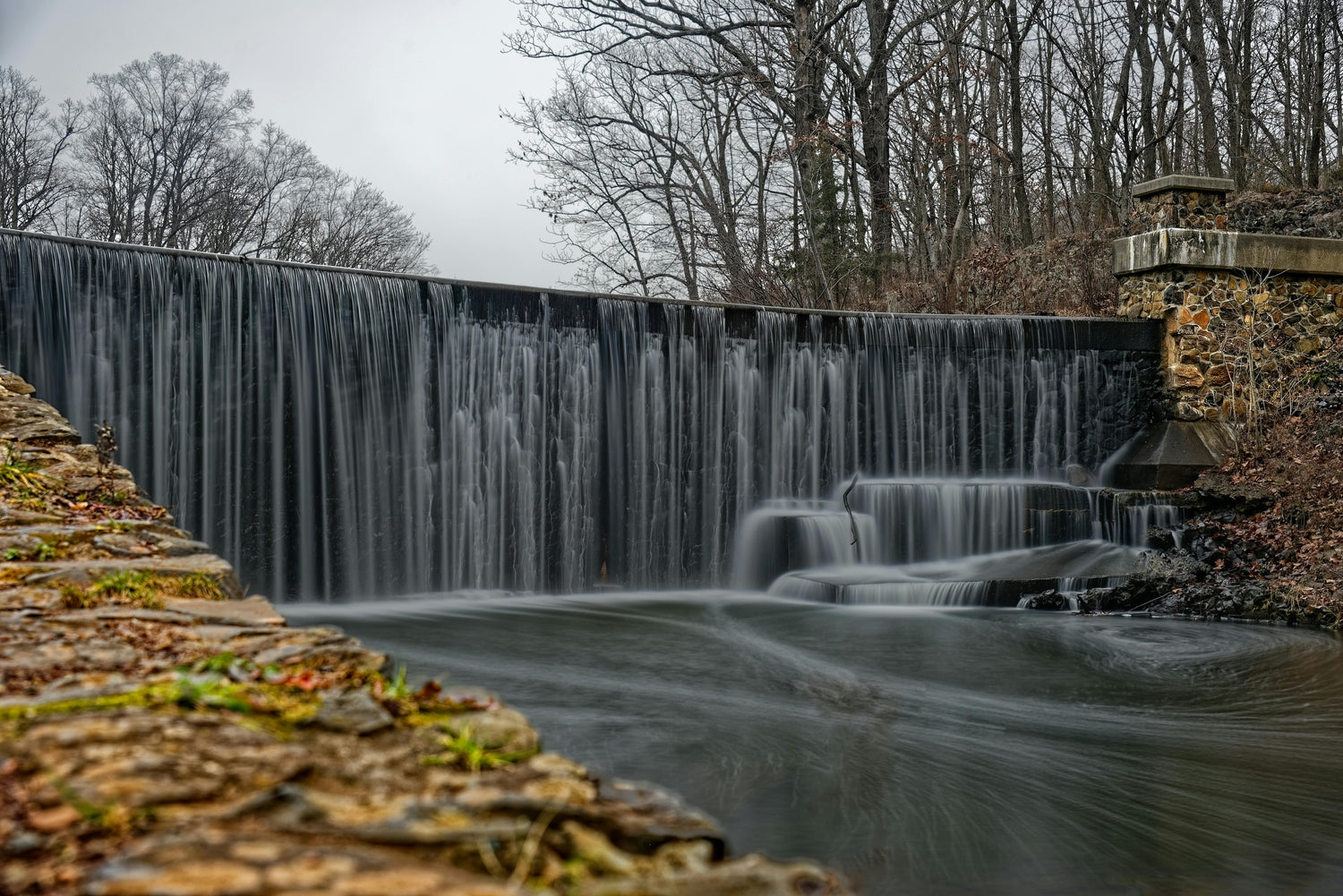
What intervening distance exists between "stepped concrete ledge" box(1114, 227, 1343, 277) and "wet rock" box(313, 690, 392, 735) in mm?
11855

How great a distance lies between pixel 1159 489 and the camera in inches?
458

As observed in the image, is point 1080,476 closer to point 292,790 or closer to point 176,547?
point 176,547

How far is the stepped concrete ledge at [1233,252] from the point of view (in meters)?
12.1

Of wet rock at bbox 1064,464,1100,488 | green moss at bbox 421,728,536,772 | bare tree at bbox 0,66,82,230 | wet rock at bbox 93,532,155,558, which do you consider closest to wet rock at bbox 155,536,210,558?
wet rock at bbox 93,532,155,558

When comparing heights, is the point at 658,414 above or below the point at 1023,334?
below

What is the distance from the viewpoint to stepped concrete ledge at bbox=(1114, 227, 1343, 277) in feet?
39.5

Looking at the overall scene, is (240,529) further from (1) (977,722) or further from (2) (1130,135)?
(2) (1130,135)

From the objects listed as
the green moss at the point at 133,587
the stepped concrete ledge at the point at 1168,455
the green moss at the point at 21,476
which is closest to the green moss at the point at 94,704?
the green moss at the point at 133,587

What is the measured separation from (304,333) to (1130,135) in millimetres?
17801

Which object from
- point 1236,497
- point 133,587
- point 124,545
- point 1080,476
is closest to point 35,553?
point 124,545

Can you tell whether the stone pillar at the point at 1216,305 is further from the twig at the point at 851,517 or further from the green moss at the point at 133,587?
the green moss at the point at 133,587

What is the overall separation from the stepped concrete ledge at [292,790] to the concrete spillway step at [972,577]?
734cm

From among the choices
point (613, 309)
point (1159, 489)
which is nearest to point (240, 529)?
point (613, 309)

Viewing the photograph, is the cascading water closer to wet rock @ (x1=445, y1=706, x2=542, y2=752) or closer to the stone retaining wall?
the stone retaining wall
